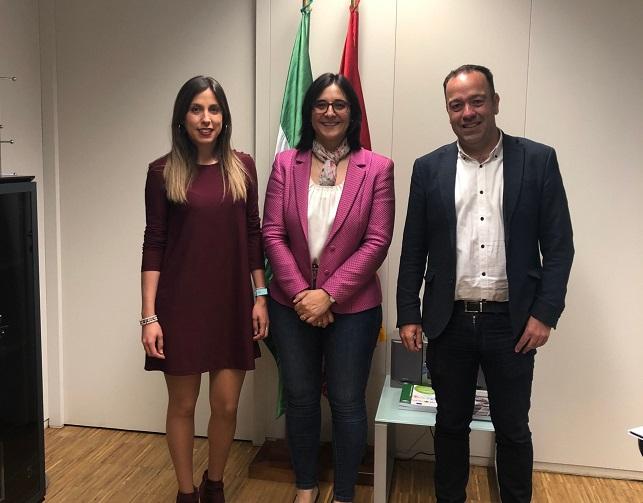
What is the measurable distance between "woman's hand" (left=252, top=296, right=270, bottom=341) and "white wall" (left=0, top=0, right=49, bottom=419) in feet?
4.49

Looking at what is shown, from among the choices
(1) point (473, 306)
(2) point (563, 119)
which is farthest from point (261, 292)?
(2) point (563, 119)

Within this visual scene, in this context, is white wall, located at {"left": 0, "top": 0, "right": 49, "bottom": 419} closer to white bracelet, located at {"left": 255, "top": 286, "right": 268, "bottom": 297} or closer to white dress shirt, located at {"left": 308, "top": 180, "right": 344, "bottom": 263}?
white bracelet, located at {"left": 255, "top": 286, "right": 268, "bottom": 297}

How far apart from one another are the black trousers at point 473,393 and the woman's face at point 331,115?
28.1 inches

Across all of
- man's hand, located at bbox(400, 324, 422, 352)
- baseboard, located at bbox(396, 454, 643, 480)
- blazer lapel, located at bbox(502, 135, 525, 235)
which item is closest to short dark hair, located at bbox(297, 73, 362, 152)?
blazer lapel, located at bbox(502, 135, 525, 235)

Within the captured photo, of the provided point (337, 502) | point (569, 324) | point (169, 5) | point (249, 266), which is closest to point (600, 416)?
point (569, 324)

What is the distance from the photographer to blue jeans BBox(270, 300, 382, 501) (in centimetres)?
219

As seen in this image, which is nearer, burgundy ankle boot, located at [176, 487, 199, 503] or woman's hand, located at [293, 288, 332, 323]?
woman's hand, located at [293, 288, 332, 323]

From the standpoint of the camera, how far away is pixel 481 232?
201 cm

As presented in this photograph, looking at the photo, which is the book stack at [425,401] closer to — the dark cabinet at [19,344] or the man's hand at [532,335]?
the man's hand at [532,335]

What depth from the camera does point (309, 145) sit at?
229cm

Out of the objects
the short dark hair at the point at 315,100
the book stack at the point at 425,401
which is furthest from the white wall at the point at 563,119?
the short dark hair at the point at 315,100

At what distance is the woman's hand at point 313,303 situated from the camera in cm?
212

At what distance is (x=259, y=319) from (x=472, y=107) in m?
0.99

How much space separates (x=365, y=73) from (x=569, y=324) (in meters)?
1.37
